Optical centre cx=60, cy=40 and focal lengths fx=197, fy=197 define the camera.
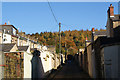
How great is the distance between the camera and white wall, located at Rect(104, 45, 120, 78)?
10.7m

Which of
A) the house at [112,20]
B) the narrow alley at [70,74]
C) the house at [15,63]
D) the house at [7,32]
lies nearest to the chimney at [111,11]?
the house at [112,20]

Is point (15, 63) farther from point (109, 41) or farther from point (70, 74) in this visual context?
point (70, 74)

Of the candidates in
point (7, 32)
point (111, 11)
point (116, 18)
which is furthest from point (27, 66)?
point (7, 32)

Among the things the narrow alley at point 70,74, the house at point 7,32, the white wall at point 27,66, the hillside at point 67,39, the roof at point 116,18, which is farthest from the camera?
the hillside at point 67,39

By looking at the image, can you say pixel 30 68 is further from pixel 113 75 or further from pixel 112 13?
pixel 112 13

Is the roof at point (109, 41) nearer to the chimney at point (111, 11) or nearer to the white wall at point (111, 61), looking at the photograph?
the white wall at point (111, 61)

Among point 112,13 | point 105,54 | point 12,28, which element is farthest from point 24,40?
point 105,54

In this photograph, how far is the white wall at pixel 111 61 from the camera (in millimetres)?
10671

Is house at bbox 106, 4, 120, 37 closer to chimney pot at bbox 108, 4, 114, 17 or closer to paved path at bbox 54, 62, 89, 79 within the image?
chimney pot at bbox 108, 4, 114, 17

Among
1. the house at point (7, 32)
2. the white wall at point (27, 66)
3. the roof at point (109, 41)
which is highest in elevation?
the house at point (7, 32)

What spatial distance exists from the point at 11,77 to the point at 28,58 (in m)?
1.87

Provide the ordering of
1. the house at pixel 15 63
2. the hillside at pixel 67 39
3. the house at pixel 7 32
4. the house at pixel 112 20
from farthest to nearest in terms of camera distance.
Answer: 1. the hillside at pixel 67 39
2. the house at pixel 7 32
3. the house at pixel 112 20
4. the house at pixel 15 63

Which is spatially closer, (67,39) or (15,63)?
(15,63)

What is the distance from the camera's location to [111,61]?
434 inches
